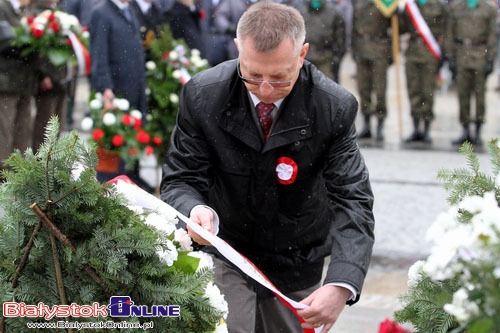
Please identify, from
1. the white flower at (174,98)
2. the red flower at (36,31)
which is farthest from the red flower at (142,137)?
the red flower at (36,31)

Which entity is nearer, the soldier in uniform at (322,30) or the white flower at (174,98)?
the white flower at (174,98)

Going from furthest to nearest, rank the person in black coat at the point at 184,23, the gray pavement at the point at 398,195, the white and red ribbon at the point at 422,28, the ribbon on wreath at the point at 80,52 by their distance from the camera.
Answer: the white and red ribbon at the point at 422,28, the person in black coat at the point at 184,23, the ribbon on wreath at the point at 80,52, the gray pavement at the point at 398,195

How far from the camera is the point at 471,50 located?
556 inches

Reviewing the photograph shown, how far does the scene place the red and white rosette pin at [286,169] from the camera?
4094mm

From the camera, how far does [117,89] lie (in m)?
9.60

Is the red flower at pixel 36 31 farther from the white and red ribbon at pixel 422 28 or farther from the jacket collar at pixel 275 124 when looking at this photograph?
the white and red ribbon at pixel 422 28

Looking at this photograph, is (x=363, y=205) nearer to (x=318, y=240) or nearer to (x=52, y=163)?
(x=318, y=240)

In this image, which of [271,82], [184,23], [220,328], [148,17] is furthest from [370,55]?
[220,328]

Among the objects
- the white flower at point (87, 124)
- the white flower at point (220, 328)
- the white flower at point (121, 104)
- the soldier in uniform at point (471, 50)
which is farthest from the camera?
the soldier in uniform at point (471, 50)

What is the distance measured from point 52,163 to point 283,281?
1654 mm

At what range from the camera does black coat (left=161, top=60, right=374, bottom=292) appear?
4020 millimetres

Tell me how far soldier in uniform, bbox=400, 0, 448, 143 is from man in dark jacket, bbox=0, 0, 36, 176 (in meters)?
6.62

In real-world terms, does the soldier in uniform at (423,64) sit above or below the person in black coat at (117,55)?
below

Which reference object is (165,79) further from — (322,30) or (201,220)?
(201,220)
